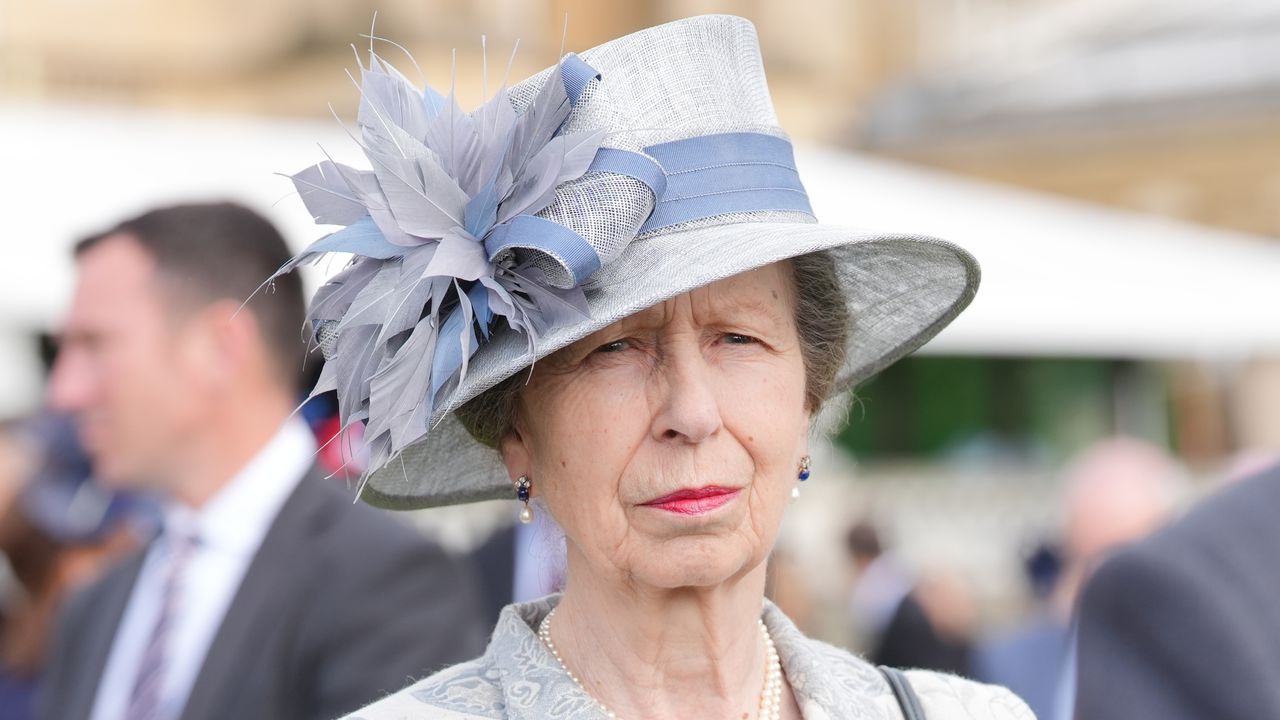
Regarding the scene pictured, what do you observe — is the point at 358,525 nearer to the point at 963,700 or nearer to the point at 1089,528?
the point at 963,700

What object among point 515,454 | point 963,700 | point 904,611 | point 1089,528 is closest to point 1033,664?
point 1089,528

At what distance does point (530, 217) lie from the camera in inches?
86.1

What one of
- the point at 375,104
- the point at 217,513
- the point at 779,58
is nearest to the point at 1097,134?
the point at 779,58

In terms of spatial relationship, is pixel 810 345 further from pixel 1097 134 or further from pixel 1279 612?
pixel 1097 134

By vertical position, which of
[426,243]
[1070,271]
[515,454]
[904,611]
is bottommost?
[904,611]

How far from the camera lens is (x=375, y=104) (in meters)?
2.27

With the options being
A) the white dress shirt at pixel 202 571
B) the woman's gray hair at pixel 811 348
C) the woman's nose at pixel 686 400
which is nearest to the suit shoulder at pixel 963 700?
the woman's gray hair at pixel 811 348

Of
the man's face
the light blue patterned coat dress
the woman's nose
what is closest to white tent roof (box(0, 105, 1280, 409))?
the man's face

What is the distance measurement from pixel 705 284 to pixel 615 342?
0.17 meters

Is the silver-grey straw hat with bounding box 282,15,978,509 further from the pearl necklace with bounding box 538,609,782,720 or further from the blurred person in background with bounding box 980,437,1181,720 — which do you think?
the blurred person in background with bounding box 980,437,1181,720

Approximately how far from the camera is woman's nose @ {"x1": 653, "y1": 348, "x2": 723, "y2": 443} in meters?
2.19

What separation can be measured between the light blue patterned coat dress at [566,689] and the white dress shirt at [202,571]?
1.45 m

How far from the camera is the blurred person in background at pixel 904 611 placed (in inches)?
335

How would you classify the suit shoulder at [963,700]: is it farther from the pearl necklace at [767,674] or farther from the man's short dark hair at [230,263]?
the man's short dark hair at [230,263]
